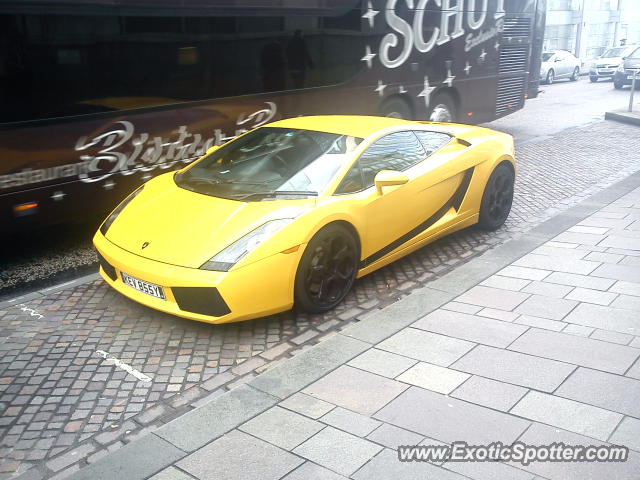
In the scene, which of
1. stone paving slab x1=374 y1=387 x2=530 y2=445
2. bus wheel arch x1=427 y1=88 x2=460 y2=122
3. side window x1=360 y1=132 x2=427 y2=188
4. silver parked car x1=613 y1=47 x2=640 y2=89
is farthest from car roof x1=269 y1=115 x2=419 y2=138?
silver parked car x1=613 y1=47 x2=640 y2=89

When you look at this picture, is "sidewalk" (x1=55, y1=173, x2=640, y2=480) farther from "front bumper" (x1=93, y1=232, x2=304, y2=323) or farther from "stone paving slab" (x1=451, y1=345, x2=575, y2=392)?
"front bumper" (x1=93, y1=232, x2=304, y2=323)

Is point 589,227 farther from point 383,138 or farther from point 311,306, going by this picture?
point 311,306

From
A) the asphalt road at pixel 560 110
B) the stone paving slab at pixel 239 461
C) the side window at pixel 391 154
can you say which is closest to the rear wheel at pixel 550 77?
the asphalt road at pixel 560 110

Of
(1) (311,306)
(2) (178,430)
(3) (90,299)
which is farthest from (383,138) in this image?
(2) (178,430)

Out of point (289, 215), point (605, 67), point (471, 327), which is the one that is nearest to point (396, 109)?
point (289, 215)

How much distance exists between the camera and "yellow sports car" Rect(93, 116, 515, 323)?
430 cm

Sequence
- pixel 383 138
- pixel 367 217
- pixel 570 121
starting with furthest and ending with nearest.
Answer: pixel 570 121
pixel 383 138
pixel 367 217

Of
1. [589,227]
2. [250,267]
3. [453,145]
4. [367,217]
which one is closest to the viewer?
[250,267]

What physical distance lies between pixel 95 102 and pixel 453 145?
3.43 metres

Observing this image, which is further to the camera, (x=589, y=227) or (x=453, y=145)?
(x=589, y=227)

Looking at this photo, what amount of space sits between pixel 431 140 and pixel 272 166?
5.38 feet

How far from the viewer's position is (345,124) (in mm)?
5703

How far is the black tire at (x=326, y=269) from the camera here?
457 centimetres

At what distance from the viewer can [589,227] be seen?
6.86 metres
